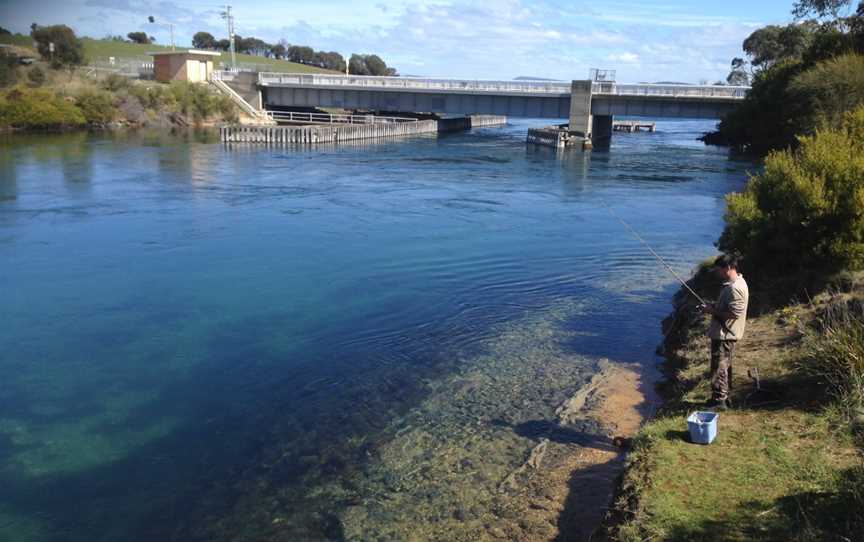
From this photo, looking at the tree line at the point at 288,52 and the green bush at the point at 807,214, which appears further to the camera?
the tree line at the point at 288,52

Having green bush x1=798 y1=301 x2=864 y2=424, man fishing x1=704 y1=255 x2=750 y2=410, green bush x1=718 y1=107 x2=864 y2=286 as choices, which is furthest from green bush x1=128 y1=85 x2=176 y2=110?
green bush x1=798 y1=301 x2=864 y2=424

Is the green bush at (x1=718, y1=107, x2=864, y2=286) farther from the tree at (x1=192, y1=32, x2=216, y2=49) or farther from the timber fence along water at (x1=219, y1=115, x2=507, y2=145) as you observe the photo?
the tree at (x1=192, y1=32, x2=216, y2=49)

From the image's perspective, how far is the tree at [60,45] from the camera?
82.2 m

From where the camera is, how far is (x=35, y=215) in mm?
29031

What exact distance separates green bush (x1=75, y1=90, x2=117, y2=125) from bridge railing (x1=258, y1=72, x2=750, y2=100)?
50.5 ft

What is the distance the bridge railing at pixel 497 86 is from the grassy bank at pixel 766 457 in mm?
54287

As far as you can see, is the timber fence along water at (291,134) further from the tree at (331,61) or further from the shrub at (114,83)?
the tree at (331,61)

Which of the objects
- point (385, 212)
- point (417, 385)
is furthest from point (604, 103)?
point (417, 385)

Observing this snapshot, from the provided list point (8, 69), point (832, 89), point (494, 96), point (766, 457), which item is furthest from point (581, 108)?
point (766, 457)

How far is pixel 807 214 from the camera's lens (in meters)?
15.0

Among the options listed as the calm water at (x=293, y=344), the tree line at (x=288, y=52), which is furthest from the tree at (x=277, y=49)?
the calm water at (x=293, y=344)

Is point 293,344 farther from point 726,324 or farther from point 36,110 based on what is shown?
point 36,110

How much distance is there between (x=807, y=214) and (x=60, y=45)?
8624cm

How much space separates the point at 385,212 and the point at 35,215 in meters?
13.4
